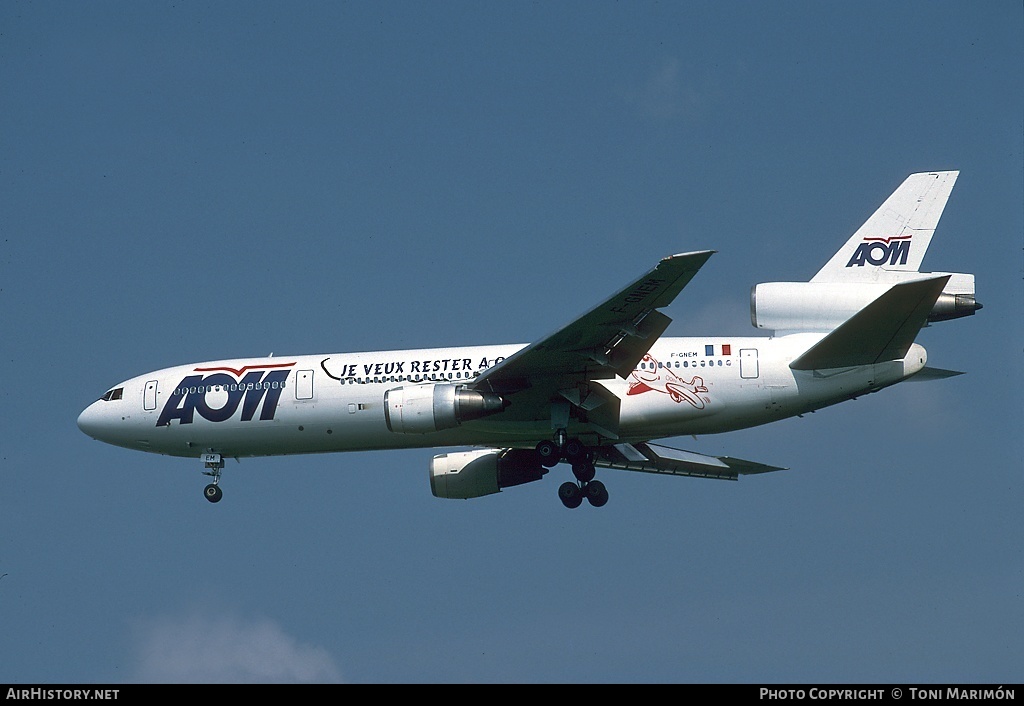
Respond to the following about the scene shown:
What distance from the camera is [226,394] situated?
107 feet

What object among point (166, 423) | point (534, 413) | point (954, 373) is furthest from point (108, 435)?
point (954, 373)

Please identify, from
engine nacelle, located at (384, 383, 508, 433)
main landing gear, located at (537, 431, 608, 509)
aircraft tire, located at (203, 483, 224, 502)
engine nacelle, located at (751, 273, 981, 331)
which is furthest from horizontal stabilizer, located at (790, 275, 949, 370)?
aircraft tire, located at (203, 483, 224, 502)

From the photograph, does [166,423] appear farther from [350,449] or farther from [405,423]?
[405,423]

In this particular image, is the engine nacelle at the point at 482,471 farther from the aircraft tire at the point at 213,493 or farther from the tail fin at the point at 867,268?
the tail fin at the point at 867,268

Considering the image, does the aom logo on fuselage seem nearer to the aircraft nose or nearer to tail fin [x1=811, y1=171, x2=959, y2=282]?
the aircraft nose

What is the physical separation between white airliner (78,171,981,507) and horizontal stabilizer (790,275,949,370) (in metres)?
0.04

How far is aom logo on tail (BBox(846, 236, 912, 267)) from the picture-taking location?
3086 centimetres

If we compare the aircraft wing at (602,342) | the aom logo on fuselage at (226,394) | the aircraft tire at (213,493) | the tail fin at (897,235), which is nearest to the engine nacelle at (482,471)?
the aircraft wing at (602,342)

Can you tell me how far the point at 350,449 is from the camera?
32.1m

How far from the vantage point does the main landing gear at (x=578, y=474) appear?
1226 inches

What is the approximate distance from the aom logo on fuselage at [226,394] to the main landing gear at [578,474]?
6636 millimetres

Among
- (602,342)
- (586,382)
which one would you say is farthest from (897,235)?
(586,382)
